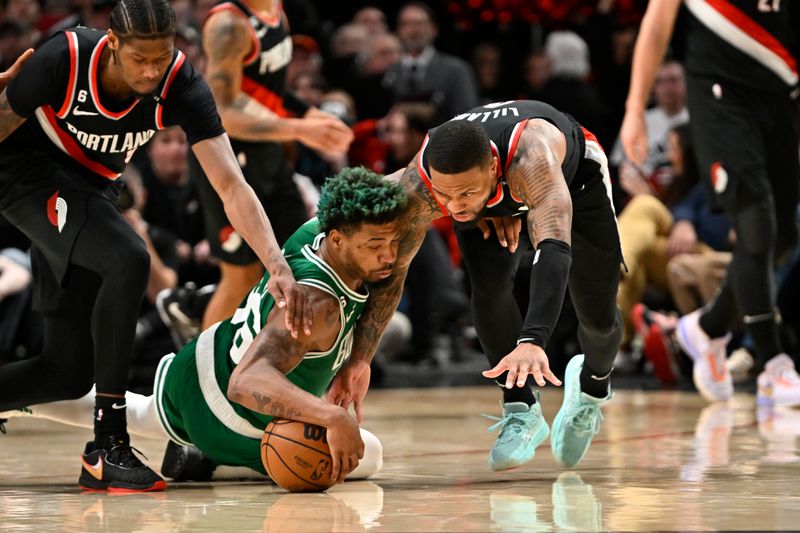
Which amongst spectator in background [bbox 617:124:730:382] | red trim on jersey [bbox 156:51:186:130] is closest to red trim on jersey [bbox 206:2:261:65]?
red trim on jersey [bbox 156:51:186:130]

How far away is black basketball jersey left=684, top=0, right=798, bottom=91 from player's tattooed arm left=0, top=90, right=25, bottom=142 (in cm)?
332

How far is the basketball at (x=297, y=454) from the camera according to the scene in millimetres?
3857

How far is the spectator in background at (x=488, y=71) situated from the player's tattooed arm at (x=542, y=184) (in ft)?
24.1

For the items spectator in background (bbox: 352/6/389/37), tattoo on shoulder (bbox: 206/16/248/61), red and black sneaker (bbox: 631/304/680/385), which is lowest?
red and black sneaker (bbox: 631/304/680/385)

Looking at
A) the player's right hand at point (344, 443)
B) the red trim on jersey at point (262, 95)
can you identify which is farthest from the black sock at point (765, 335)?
the player's right hand at point (344, 443)

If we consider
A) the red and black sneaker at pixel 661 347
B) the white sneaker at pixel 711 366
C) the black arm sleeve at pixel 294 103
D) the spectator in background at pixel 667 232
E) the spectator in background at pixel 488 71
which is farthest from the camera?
the spectator in background at pixel 488 71

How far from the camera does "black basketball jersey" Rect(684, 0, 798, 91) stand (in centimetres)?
612

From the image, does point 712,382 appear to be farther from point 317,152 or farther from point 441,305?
point 317,152

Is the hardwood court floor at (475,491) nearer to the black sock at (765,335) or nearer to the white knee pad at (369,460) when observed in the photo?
the white knee pad at (369,460)

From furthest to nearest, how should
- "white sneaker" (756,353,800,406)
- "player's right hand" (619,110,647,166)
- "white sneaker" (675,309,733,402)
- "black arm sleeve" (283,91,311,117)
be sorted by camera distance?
1. "black arm sleeve" (283,91,311,117)
2. "white sneaker" (675,309,733,402)
3. "white sneaker" (756,353,800,406)
4. "player's right hand" (619,110,647,166)

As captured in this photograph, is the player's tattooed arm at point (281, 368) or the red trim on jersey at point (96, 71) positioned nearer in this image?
the player's tattooed arm at point (281, 368)

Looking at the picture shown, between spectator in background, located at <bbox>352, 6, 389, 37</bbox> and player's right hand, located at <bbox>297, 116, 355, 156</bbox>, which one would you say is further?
spectator in background, located at <bbox>352, 6, 389, 37</bbox>

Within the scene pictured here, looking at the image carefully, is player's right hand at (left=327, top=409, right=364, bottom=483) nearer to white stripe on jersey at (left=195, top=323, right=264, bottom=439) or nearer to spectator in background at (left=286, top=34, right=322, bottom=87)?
white stripe on jersey at (left=195, top=323, right=264, bottom=439)

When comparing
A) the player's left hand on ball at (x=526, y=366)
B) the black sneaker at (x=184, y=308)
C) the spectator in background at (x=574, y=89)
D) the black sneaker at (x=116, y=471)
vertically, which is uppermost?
the spectator in background at (x=574, y=89)
